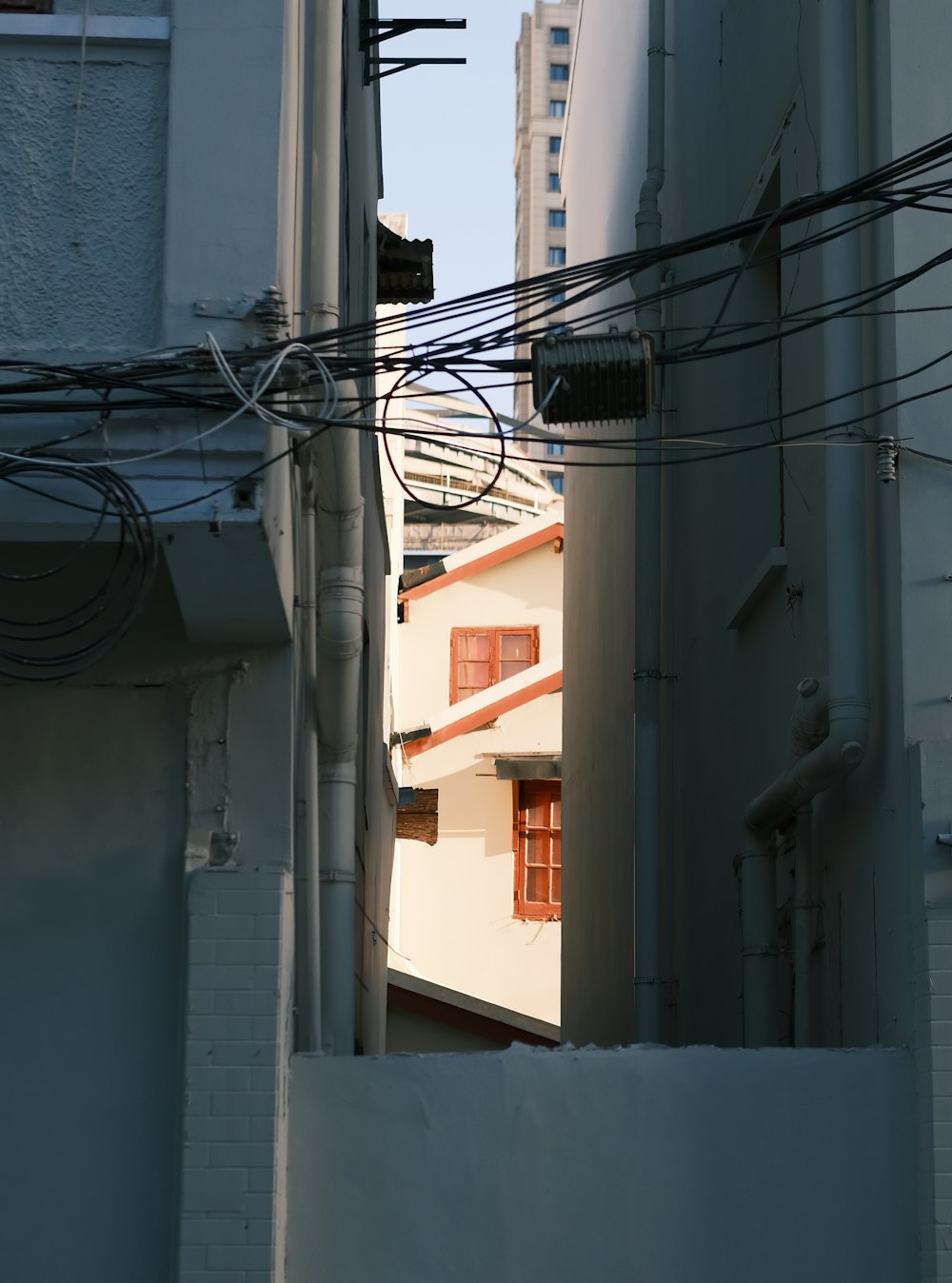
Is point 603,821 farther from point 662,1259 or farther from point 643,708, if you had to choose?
point 662,1259

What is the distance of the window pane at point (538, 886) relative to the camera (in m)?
26.4

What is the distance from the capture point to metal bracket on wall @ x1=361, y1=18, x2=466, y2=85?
1141cm

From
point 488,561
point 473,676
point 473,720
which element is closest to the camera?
point 473,720

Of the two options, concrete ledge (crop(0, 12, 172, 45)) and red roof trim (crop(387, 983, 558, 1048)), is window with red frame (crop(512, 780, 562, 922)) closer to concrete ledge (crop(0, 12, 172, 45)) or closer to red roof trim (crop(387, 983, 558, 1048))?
red roof trim (crop(387, 983, 558, 1048))

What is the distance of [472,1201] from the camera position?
6.32m

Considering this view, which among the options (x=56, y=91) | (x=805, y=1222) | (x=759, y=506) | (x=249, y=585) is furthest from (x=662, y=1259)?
(x=56, y=91)

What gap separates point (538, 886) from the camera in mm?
26438

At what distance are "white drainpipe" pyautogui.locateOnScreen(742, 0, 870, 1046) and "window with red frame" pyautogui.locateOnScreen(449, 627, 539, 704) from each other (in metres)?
22.1

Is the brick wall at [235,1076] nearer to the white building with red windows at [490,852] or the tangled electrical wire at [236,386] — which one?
the tangled electrical wire at [236,386]

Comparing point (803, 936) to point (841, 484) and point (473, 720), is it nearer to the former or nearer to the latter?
point (841, 484)

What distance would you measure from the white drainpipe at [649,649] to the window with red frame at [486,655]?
1746 centimetres

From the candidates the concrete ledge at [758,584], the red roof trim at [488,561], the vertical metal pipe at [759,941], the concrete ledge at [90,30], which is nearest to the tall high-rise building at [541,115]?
the red roof trim at [488,561]

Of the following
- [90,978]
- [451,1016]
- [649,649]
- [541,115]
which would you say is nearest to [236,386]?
[90,978]

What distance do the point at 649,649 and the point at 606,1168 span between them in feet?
16.1
